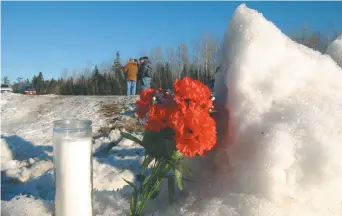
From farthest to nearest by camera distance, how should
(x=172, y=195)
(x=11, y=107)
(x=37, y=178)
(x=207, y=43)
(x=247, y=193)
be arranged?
(x=207, y=43) → (x=11, y=107) → (x=37, y=178) → (x=172, y=195) → (x=247, y=193)

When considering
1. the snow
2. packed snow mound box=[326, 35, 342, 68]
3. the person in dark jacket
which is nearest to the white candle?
the snow

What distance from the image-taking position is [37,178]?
14.3 feet

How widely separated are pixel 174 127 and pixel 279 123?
552mm

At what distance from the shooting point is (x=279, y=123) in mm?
1781

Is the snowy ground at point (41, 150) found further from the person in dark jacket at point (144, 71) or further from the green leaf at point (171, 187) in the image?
the person in dark jacket at point (144, 71)

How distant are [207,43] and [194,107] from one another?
23.7 meters

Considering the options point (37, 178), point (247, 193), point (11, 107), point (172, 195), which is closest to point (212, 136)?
point (247, 193)

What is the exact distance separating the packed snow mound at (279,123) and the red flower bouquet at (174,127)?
0.22 m

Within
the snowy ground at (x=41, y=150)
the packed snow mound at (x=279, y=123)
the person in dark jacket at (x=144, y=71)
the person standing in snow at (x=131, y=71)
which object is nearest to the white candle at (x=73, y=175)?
the snowy ground at (x=41, y=150)

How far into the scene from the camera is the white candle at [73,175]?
1845 mm

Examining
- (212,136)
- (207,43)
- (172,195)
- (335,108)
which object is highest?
(207,43)

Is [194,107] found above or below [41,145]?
above

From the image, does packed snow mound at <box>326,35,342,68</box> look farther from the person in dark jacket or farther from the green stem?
the person in dark jacket

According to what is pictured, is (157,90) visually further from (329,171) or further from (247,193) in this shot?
→ (329,171)
